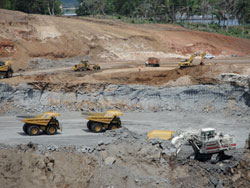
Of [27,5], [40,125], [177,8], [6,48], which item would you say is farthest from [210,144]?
[27,5]

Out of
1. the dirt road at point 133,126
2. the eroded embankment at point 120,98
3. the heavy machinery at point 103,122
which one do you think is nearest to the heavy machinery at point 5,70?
the eroded embankment at point 120,98

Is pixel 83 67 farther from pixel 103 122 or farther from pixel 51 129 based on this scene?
pixel 51 129

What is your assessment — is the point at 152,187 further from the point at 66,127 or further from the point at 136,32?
the point at 136,32

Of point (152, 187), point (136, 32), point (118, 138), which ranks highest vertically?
point (136, 32)

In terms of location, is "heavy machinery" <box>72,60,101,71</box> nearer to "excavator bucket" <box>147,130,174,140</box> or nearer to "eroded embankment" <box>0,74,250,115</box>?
"eroded embankment" <box>0,74,250,115</box>

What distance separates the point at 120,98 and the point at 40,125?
9955 millimetres

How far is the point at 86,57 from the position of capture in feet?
165

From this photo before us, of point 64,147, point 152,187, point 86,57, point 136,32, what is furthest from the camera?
point 136,32

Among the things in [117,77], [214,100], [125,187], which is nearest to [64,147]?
[125,187]

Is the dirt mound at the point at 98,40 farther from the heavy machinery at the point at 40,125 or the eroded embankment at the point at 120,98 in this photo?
the heavy machinery at the point at 40,125

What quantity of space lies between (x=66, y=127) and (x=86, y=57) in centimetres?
2630

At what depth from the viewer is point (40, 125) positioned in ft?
74.9

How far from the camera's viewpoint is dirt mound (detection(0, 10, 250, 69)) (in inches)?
1946

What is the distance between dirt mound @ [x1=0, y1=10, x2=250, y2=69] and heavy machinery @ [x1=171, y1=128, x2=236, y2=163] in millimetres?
30859
